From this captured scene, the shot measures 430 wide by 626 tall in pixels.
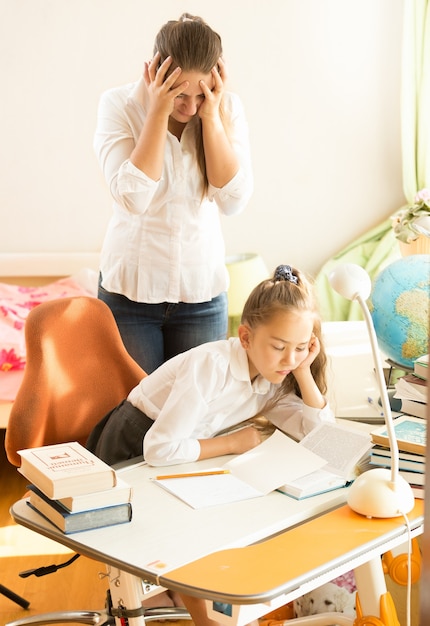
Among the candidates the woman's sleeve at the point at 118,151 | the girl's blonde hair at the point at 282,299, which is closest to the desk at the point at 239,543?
the girl's blonde hair at the point at 282,299

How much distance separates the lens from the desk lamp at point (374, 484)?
1.54 m

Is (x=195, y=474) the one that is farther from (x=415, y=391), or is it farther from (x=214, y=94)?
(x=214, y=94)

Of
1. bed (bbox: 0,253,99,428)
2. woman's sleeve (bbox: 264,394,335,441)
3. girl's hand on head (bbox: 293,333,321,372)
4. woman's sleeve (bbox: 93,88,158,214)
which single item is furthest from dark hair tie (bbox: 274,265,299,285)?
bed (bbox: 0,253,99,428)

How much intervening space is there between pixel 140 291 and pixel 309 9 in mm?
2549

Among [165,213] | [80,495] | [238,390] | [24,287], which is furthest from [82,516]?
[24,287]

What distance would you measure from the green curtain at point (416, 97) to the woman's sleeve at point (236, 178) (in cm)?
211

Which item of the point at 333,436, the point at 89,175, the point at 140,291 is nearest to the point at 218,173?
the point at 140,291

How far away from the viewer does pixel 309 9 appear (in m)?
4.26

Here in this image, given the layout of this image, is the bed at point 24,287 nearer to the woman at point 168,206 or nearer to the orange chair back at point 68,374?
the orange chair back at point 68,374

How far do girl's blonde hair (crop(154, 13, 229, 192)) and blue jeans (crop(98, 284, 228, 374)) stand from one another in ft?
2.00

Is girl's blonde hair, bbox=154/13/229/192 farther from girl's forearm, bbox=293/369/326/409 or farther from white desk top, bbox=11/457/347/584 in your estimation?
white desk top, bbox=11/457/347/584

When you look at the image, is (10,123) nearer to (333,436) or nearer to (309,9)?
(309,9)

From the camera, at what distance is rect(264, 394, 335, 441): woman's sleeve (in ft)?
6.53

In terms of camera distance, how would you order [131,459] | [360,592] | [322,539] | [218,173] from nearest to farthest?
[322,539] < [360,592] < [131,459] < [218,173]
